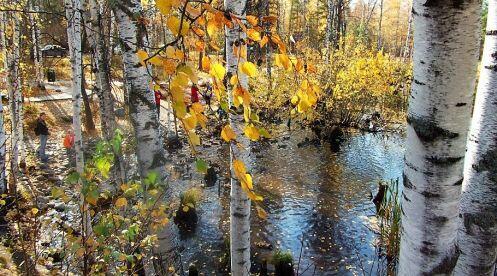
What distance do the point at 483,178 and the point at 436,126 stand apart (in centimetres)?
111

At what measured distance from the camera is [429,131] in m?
1.25

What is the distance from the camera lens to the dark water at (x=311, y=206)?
712cm

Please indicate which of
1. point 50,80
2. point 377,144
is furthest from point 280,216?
point 50,80

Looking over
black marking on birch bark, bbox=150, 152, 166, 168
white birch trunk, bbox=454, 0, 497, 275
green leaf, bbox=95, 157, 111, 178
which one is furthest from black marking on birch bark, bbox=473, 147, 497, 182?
black marking on birch bark, bbox=150, 152, 166, 168

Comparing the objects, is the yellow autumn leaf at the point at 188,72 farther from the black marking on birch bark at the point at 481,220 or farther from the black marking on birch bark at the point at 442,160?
the black marking on birch bark at the point at 481,220

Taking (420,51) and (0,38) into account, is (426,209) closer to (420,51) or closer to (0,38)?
(420,51)

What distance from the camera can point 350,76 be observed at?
44.6ft

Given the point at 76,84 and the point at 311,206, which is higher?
the point at 76,84

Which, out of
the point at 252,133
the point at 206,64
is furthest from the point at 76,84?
the point at 252,133

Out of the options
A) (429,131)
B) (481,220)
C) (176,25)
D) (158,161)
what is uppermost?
(176,25)

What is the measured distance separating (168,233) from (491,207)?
3.26 meters

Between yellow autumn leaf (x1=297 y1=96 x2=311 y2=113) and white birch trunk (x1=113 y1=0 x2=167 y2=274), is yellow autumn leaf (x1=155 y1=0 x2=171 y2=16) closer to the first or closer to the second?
yellow autumn leaf (x1=297 y1=96 x2=311 y2=113)

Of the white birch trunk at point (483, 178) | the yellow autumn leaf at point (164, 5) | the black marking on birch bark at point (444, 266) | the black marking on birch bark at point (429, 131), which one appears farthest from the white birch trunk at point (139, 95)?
the black marking on birch bark at point (444, 266)

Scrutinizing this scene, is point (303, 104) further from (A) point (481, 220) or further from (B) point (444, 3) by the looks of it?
(A) point (481, 220)
